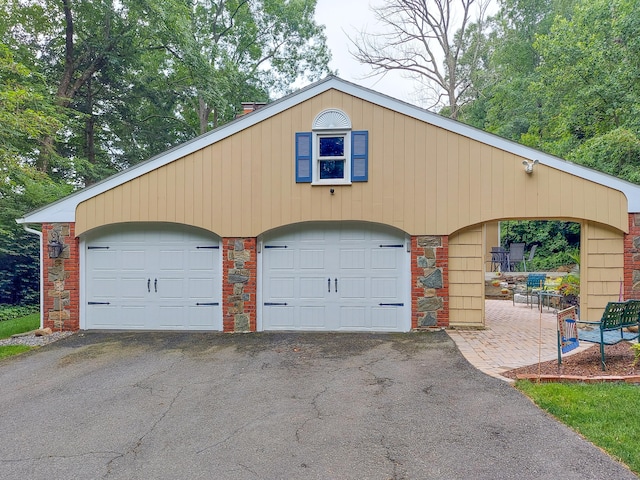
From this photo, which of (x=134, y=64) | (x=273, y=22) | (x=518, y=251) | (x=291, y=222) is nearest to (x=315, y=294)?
(x=291, y=222)

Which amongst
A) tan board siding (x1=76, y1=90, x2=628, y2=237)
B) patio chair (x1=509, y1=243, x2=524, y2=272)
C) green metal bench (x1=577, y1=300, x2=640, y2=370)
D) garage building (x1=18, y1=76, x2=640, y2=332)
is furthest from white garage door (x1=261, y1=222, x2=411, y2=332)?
patio chair (x1=509, y1=243, x2=524, y2=272)

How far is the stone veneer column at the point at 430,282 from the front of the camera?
24.5ft

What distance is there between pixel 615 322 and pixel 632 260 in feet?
9.63

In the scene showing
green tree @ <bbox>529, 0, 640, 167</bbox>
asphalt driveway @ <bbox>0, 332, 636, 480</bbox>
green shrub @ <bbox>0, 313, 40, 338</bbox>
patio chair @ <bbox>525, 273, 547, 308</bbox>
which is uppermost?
green tree @ <bbox>529, 0, 640, 167</bbox>

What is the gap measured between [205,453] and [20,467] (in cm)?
148

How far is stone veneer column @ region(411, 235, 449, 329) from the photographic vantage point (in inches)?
294

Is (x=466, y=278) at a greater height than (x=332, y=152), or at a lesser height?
lesser

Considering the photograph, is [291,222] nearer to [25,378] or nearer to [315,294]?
[315,294]

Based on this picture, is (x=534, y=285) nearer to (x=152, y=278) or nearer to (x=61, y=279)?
(x=152, y=278)

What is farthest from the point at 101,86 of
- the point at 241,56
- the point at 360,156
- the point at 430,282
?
the point at 430,282

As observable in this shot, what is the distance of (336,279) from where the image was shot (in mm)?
7824

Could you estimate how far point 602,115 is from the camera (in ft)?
40.4

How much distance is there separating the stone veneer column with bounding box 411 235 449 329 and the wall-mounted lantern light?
7385 mm

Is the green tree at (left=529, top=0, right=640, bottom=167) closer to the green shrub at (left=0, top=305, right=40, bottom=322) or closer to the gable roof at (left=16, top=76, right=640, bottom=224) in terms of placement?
the gable roof at (left=16, top=76, right=640, bottom=224)
